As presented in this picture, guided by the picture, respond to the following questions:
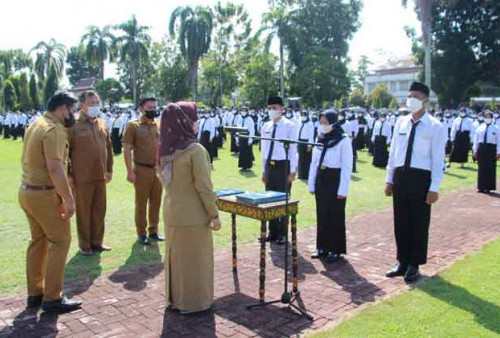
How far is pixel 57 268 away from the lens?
4676 millimetres

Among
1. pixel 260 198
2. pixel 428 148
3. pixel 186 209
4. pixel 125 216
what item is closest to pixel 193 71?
pixel 125 216

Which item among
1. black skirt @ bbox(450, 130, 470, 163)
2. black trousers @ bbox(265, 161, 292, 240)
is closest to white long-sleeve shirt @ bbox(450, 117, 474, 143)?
black skirt @ bbox(450, 130, 470, 163)

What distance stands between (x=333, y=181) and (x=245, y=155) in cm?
922

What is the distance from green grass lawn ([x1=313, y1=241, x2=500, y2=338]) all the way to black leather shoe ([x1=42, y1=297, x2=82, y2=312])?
2.30 m

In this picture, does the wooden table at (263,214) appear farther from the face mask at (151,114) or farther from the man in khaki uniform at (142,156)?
the face mask at (151,114)

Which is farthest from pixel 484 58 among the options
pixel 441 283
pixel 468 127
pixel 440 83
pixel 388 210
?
pixel 441 283

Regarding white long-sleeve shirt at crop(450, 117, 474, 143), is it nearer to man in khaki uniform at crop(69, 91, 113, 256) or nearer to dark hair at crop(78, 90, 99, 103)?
man in khaki uniform at crop(69, 91, 113, 256)

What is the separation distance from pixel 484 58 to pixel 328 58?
40.0ft

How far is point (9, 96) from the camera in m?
53.5

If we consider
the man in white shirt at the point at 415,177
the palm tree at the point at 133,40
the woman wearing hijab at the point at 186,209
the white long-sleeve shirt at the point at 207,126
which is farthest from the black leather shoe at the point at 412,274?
the palm tree at the point at 133,40

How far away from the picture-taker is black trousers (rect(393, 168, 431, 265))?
5637 millimetres

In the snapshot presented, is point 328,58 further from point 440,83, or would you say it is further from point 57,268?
point 57,268

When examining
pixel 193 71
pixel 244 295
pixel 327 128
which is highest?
pixel 193 71

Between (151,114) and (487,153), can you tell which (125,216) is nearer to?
(151,114)
